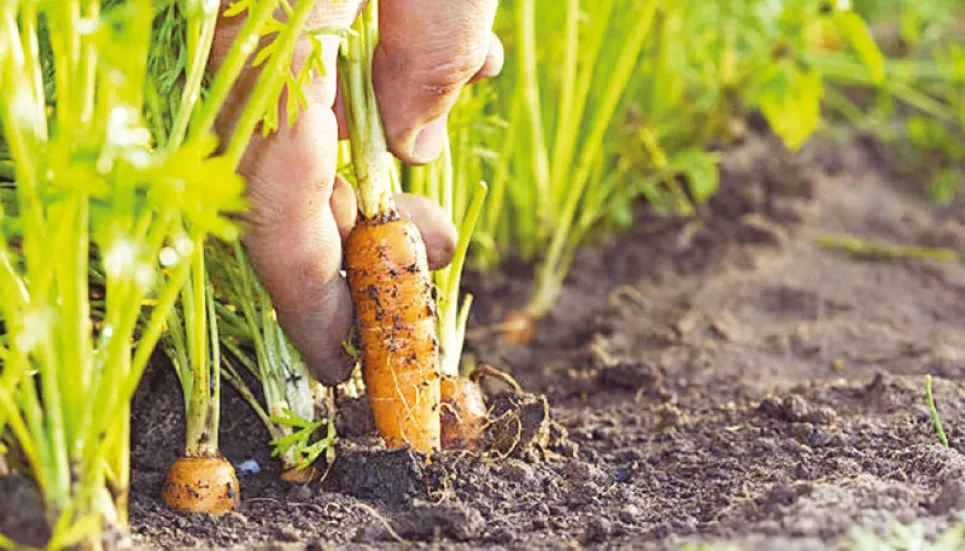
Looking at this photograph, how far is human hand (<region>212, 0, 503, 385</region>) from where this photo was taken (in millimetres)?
1523

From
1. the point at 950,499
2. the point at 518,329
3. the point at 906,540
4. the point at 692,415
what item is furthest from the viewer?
the point at 518,329

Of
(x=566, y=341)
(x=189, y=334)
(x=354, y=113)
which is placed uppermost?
(x=354, y=113)

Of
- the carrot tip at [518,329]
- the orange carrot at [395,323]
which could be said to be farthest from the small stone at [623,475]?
the carrot tip at [518,329]

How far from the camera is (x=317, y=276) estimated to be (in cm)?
166

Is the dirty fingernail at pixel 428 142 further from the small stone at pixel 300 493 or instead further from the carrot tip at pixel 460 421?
the small stone at pixel 300 493

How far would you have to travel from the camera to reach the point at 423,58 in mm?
1596

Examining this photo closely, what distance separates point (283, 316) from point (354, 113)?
11.5 inches

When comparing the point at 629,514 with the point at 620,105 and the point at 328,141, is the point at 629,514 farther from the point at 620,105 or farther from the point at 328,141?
the point at 620,105

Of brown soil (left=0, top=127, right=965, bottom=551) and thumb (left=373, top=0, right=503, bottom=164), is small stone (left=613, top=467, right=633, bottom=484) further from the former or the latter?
thumb (left=373, top=0, right=503, bottom=164)

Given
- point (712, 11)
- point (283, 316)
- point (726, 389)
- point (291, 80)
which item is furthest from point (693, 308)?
point (291, 80)

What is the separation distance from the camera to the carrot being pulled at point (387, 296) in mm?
1685

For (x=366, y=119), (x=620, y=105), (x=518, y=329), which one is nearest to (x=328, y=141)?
(x=366, y=119)

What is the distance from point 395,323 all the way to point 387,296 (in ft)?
0.13

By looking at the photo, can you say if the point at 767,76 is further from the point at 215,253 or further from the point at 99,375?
the point at 99,375
